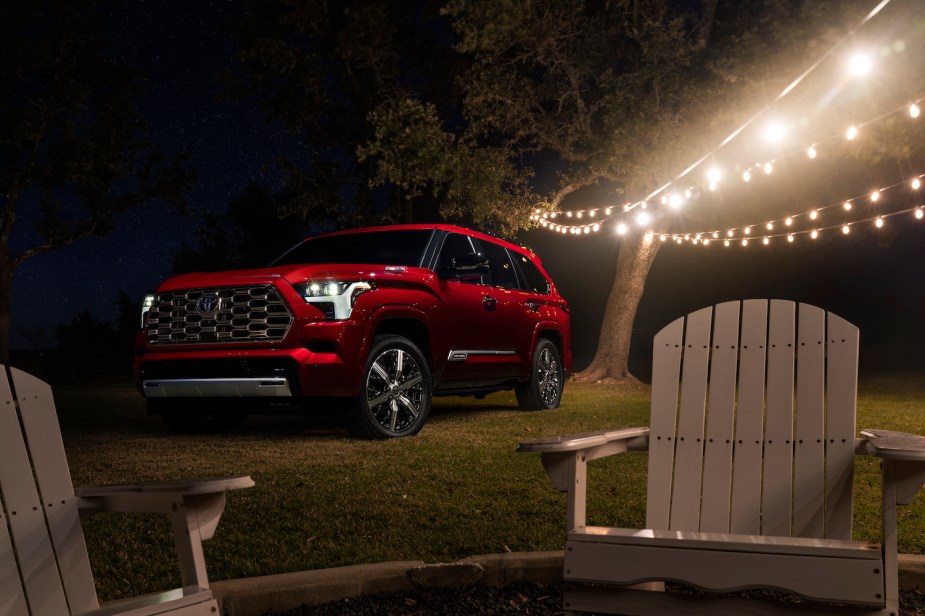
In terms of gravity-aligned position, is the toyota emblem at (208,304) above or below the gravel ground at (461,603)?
above

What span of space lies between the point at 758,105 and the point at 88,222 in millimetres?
19452

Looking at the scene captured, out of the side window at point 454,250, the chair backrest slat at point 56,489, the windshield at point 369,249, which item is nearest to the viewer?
the chair backrest slat at point 56,489

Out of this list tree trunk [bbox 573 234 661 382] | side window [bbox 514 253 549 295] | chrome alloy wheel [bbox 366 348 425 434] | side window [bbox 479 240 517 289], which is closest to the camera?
chrome alloy wheel [bbox 366 348 425 434]

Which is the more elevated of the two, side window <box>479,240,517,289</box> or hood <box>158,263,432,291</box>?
hood <box>158,263,432,291</box>

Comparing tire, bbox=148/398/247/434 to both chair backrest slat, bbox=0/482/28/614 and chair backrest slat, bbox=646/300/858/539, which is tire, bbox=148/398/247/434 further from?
chair backrest slat, bbox=0/482/28/614

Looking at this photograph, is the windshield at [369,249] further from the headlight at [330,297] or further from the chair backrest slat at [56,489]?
the chair backrest slat at [56,489]

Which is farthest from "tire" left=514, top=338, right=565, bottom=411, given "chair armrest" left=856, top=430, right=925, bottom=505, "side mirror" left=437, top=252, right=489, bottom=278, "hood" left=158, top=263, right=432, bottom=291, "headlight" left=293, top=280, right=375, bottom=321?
"chair armrest" left=856, top=430, right=925, bottom=505

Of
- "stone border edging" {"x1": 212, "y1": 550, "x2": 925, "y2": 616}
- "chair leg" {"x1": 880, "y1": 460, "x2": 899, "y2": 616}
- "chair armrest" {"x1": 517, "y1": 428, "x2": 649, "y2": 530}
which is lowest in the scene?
"stone border edging" {"x1": 212, "y1": 550, "x2": 925, "y2": 616}

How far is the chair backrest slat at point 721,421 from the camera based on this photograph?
3.68m

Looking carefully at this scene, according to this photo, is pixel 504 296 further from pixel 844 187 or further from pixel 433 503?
pixel 844 187

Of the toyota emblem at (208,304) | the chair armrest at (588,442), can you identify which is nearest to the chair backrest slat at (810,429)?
the chair armrest at (588,442)

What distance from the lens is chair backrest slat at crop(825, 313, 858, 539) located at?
3.55m

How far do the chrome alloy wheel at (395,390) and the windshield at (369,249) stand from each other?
1017mm

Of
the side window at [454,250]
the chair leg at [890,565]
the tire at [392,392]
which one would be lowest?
the tire at [392,392]
